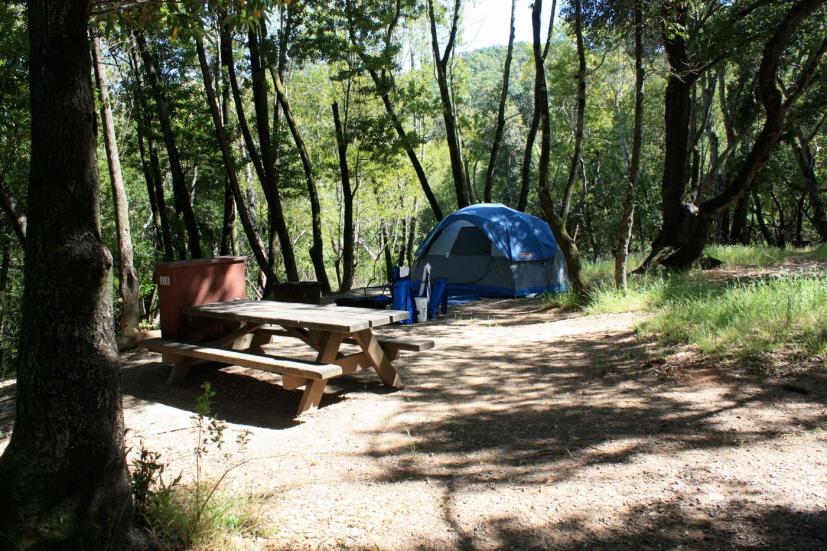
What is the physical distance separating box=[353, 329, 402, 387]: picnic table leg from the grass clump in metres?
2.51

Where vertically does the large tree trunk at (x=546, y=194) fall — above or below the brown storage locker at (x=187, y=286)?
above

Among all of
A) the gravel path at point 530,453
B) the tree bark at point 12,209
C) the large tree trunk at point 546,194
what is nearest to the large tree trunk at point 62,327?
the gravel path at point 530,453

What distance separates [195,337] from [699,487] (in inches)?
175

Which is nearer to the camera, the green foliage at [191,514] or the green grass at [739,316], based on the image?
the green foliage at [191,514]

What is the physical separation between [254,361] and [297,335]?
93cm

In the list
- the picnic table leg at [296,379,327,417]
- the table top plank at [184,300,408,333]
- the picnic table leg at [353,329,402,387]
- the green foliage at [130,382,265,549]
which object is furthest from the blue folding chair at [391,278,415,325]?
the green foliage at [130,382,265,549]

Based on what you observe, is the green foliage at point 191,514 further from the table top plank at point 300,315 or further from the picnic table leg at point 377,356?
the picnic table leg at point 377,356

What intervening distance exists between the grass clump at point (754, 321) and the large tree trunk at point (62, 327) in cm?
433

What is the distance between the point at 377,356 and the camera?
488cm

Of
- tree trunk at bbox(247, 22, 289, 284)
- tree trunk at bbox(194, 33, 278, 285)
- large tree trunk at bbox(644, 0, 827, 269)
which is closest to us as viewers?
large tree trunk at bbox(644, 0, 827, 269)

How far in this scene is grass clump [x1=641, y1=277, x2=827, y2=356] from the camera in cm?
460

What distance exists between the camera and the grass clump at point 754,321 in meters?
4.60

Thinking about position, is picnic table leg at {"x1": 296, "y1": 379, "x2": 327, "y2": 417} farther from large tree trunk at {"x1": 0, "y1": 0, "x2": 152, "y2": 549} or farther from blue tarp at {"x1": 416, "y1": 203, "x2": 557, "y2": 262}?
blue tarp at {"x1": 416, "y1": 203, "x2": 557, "y2": 262}

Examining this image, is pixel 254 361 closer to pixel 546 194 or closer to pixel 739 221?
pixel 546 194
